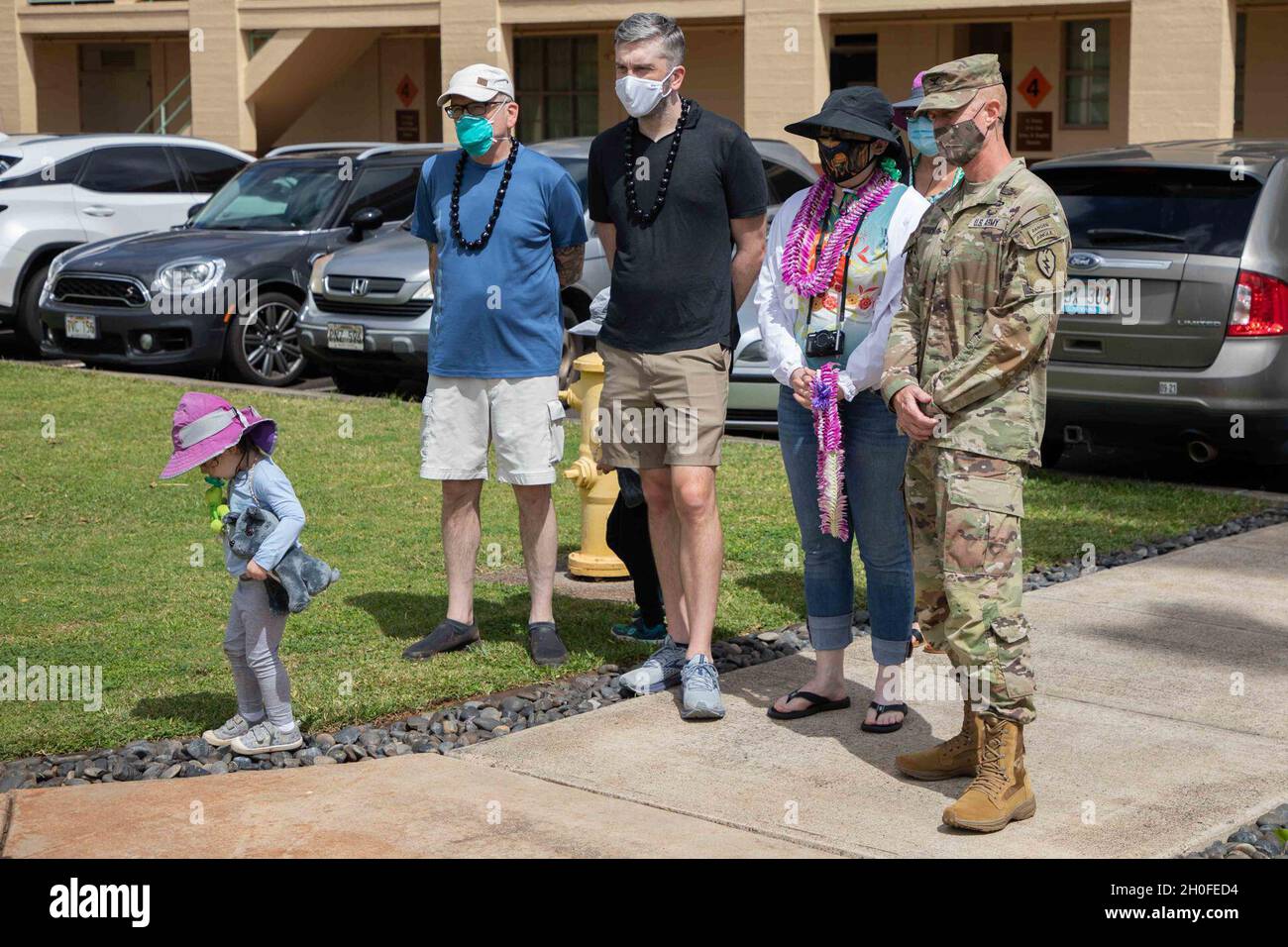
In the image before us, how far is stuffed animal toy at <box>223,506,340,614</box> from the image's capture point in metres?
5.28

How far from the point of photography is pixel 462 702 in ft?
19.7

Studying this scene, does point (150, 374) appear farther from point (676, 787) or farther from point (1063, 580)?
point (676, 787)

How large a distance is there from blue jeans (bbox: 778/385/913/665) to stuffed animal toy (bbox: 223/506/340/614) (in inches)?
59.0

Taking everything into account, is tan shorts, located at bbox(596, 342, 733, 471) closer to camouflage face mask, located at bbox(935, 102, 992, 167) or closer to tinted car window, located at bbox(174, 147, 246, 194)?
camouflage face mask, located at bbox(935, 102, 992, 167)

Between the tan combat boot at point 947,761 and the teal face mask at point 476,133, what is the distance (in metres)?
2.63

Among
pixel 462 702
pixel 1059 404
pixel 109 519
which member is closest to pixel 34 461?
pixel 109 519

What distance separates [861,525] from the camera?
18.2 feet

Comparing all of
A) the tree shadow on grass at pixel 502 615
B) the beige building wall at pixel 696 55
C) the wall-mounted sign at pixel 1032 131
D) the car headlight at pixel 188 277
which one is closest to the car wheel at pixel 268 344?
the car headlight at pixel 188 277

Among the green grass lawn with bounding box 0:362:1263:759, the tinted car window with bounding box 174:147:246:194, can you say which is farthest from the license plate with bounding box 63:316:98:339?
the tinted car window with bounding box 174:147:246:194

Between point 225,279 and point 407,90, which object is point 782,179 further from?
point 407,90

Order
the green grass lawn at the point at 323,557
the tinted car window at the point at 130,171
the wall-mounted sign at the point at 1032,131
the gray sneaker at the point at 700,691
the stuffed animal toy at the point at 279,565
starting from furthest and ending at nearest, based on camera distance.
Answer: the wall-mounted sign at the point at 1032,131, the tinted car window at the point at 130,171, the green grass lawn at the point at 323,557, the gray sneaker at the point at 700,691, the stuffed animal toy at the point at 279,565

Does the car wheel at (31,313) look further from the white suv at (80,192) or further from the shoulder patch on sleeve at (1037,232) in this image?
the shoulder patch on sleeve at (1037,232)

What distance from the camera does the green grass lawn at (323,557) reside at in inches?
239

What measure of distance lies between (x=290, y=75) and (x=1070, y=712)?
22469 millimetres
